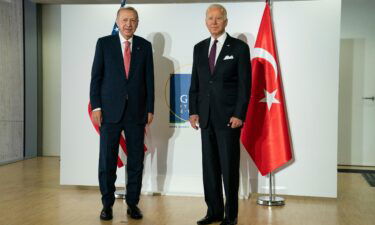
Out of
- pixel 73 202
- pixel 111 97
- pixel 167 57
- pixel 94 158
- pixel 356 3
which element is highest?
pixel 356 3

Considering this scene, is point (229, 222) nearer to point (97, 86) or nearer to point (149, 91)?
point (149, 91)

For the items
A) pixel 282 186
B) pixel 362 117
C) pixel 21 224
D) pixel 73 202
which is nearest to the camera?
pixel 21 224

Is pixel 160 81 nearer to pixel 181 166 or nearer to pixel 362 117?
pixel 181 166

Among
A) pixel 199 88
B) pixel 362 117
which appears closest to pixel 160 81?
pixel 199 88

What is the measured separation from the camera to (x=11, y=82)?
24.1ft

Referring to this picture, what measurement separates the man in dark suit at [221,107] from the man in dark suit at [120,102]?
0.49m

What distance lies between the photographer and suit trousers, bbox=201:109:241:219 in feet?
11.9

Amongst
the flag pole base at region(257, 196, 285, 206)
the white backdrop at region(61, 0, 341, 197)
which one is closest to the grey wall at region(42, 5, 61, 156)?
the white backdrop at region(61, 0, 341, 197)

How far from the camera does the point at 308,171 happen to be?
4785 mm

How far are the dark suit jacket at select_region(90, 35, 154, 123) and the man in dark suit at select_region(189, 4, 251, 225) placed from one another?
18.2 inches

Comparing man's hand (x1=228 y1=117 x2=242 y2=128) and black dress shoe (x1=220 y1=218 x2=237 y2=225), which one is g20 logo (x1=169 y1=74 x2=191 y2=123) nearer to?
man's hand (x1=228 y1=117 x2=242 y2=128)

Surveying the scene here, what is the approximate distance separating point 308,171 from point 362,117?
9.51ft

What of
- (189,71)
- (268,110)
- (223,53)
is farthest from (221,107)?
(189,71)

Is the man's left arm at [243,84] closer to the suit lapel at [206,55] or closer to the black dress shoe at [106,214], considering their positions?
the suit lapel at [206,55]
